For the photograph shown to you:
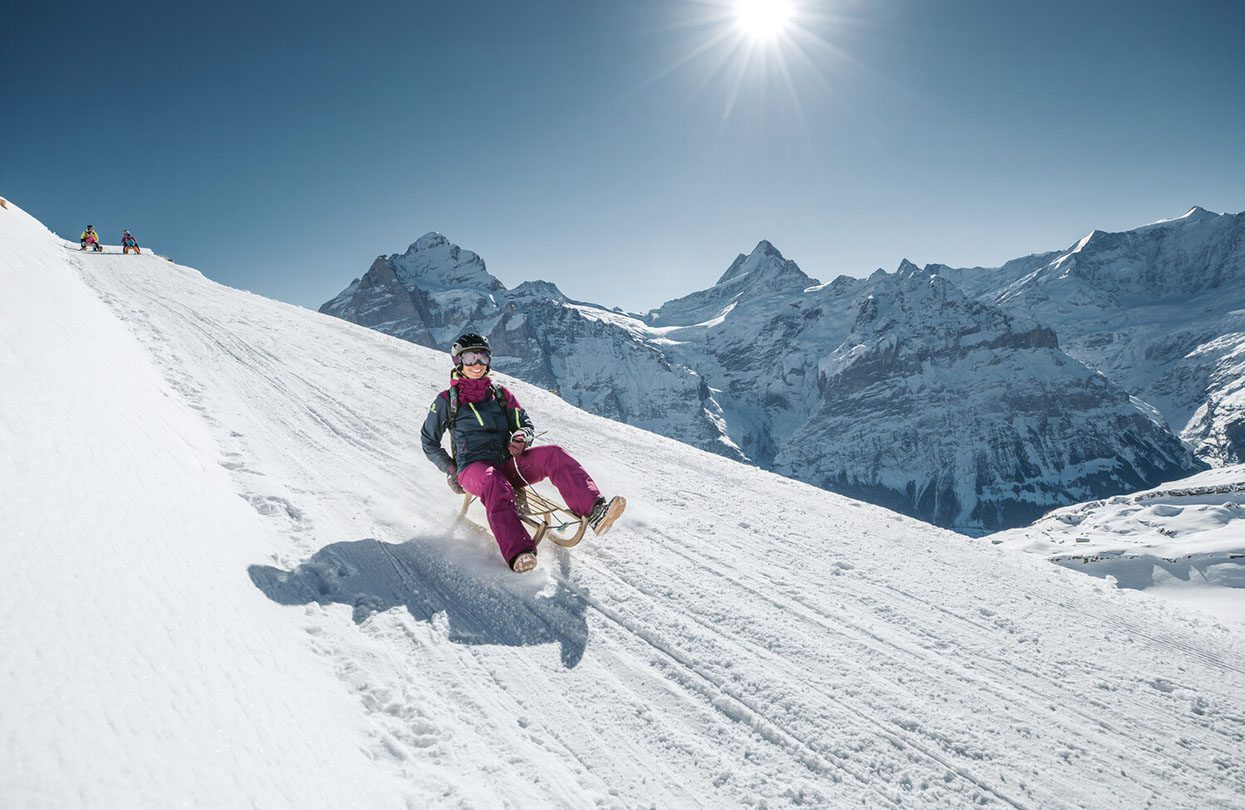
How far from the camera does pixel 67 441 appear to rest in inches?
133

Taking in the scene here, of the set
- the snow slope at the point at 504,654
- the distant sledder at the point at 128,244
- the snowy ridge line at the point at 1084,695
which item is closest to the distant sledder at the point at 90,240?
the distant sledder at the point at 128,244

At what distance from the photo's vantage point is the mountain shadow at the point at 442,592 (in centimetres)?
360

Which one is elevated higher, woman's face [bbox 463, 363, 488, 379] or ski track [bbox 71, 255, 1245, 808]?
woman's face [bbox 463, 363, 488, 379]

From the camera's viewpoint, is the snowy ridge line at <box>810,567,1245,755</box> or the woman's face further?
the woman's face

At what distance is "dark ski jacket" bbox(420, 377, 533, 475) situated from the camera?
5.56 m

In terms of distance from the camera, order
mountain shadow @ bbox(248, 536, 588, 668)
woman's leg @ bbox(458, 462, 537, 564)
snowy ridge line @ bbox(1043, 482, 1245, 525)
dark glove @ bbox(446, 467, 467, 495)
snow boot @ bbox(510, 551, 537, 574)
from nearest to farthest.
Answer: mountain shadow @ bbox(248, 536, 588, 668) → snow boot @ bbox(510, 551, 537, 574) → woman's leg @ bbox(458, 462, 537, 564) → dark glove @ bbox(446, 467, 467, 495) → snowy ridge line @ bbox(1043, 482, 1245, 525)

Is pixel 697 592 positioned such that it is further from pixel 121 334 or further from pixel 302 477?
pixel 121 334

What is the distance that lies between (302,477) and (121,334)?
620cm

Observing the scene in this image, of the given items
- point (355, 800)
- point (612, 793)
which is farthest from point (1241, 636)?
point (355, 800)

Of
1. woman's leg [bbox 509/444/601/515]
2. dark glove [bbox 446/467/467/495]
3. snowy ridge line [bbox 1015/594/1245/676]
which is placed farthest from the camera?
dark glove [bbox 446/467/467/495]

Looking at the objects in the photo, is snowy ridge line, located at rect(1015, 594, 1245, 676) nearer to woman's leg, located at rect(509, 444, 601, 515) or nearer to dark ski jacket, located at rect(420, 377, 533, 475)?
A: woman's leg, located at rect(509, 444, 601, 515)

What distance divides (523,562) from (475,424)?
183 centimetres

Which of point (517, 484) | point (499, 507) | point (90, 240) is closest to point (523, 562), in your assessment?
point (499, 507)

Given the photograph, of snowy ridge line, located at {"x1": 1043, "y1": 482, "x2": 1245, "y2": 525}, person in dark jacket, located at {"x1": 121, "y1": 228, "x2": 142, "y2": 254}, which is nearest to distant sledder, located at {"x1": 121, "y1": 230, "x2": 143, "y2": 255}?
person in dark jacket, located at {"x1": 121, "y1": 228, "x2": 142, "y2": 254}
